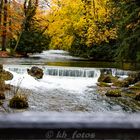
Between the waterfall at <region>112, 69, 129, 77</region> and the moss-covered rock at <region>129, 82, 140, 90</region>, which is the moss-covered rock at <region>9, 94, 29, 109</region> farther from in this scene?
the waterfall at <region>112, 69, 129, 77</region>

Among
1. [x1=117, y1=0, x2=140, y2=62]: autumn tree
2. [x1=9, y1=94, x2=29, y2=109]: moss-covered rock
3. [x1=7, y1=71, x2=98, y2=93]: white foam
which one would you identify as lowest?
[x1=7, y1=71, x2=98, y2=93]: white foam

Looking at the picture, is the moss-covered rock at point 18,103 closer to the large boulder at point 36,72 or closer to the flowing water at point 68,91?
the flowing water at point 68,91

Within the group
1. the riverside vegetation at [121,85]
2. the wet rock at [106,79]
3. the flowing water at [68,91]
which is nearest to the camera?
the flowing water at [68,91]

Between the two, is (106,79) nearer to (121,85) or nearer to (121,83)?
(121,83)

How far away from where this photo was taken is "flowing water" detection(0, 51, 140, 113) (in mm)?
16891

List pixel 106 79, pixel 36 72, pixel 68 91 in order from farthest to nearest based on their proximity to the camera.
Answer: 1. pixel 36 72
2. pixel 106 79
3. pixel 68 91

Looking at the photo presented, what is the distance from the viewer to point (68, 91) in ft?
68.0

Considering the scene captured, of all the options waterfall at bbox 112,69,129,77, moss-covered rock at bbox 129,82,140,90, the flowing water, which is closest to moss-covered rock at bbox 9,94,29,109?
the flowing water

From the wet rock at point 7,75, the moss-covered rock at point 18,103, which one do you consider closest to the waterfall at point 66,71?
the wet rock at point 7,75

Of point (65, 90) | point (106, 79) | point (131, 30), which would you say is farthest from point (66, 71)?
point (65, 90)

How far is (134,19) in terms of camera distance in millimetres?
24031

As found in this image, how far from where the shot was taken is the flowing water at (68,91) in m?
16.9

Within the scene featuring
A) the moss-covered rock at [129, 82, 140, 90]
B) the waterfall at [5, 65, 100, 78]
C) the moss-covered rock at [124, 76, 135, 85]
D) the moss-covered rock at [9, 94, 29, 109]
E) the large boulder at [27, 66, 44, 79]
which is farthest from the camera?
the waterfall at [5, 65, 100, 78]

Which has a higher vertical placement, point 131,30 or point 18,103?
point 131,30
